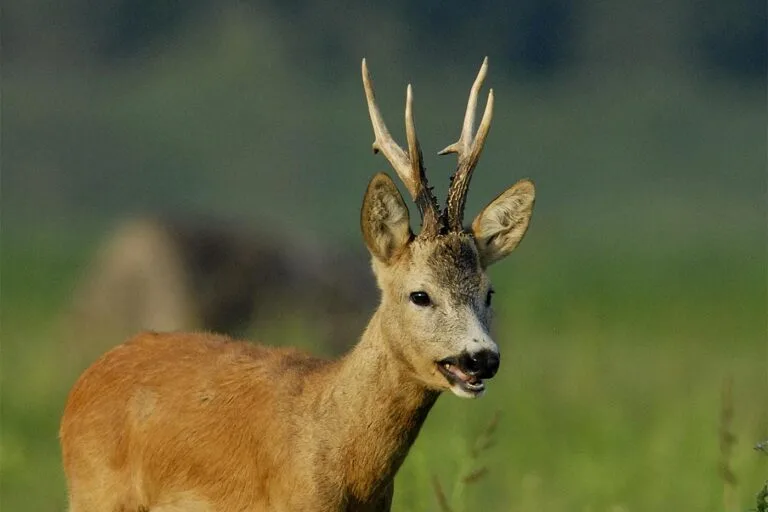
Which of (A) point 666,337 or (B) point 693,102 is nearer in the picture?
(A) point 666,337

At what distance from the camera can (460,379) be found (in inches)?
441

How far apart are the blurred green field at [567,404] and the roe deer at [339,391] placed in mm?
1045

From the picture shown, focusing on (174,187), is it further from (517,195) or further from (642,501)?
(517,195)

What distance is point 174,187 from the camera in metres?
65.2

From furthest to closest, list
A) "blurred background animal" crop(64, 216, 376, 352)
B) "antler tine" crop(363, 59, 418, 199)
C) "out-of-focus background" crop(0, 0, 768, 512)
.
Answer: "blurred background animal" crop(64, 216, 376, 352) < "out-of-focus background" crop(0, 0, 768, 512) < "antler tine" crop(363, 59, 418, 199)

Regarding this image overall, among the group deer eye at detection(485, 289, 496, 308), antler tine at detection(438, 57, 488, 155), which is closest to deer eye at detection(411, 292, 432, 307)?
deer eye at detection(485, 289, 496, 308)

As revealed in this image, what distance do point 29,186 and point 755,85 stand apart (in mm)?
31134

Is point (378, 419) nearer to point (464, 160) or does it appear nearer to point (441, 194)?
point (464, 160)

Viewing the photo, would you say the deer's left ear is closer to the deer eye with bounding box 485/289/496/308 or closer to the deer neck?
the deer eye with bounding box 485/289/496/308

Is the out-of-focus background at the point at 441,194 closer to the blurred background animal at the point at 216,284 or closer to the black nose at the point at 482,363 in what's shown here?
the blurred background animal at the point at 216,284

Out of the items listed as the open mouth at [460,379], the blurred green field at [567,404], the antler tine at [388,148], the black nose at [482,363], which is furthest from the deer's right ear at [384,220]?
the blurred green field at [567,404]

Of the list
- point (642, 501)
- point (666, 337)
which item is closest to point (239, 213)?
point (666, 337)

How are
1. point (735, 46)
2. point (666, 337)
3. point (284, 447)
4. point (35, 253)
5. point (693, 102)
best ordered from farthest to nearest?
1. point (735, 46)
2. point (693, 102)
3. point (35, 253)
4. point (666, 337)
5. point (284, 447)

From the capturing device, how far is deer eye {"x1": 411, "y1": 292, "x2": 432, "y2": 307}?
1148 cm
